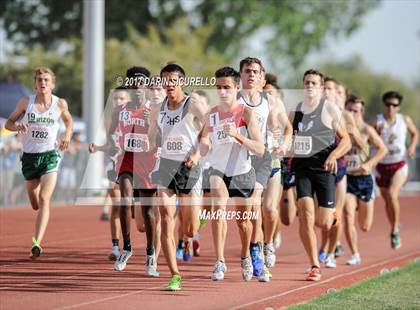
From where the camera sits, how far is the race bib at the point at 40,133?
1297cm

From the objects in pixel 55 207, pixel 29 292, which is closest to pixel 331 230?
pixel 29 292

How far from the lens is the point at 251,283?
36.8 feet

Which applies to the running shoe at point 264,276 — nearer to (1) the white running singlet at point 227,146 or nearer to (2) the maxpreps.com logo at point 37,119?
(1) the white running singlet at point 227,146

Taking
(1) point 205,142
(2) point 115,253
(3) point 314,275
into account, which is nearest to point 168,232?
(1) point 205,142

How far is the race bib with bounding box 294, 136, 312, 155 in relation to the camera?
11.8 meters

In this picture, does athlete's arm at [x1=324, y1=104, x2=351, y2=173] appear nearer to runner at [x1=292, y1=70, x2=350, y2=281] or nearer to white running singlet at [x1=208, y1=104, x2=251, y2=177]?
runner at [x1=292, y1=70, x2=350, y2=281]

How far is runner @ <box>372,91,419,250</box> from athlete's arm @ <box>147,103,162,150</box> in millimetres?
5875

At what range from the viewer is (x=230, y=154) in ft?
36.3

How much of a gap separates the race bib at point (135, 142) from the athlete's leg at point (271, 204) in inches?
63.4

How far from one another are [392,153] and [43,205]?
20.2 ft

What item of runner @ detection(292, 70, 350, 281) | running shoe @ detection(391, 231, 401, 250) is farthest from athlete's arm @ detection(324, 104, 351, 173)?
running shoe @ detection(391, 231, 401, 250)

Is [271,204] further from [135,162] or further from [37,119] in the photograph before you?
[37,119]

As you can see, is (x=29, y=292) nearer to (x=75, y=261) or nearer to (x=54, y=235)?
(x=75, y=261)

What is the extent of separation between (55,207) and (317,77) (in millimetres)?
14070
